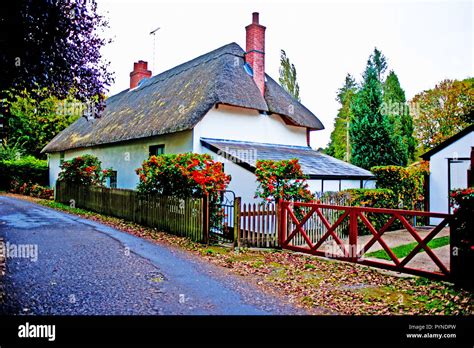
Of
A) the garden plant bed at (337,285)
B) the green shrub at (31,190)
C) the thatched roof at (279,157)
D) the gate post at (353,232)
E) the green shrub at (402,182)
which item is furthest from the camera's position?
the green shrub at (31,190)

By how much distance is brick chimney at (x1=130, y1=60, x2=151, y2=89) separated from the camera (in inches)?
1094

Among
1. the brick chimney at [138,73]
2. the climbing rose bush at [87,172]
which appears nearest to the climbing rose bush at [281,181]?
the climbing rose bush at [87,172]

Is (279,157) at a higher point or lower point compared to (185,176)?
higher

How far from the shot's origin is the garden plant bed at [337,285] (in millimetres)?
5227

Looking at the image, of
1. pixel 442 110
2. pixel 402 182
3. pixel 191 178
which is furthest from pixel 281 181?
pixel 442 110

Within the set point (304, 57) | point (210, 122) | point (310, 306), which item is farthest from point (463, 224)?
point (304, 57)

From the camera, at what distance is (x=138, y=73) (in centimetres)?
2783

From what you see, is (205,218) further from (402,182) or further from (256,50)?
(256,50)

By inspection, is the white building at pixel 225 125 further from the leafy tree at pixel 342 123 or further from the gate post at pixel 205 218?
the leafy tree at pixel 342 123

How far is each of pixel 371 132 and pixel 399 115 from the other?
664 centimetres

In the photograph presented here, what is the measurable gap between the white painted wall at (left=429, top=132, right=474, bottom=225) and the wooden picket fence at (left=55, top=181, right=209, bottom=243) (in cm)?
1117

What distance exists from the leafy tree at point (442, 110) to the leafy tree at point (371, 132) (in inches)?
482
